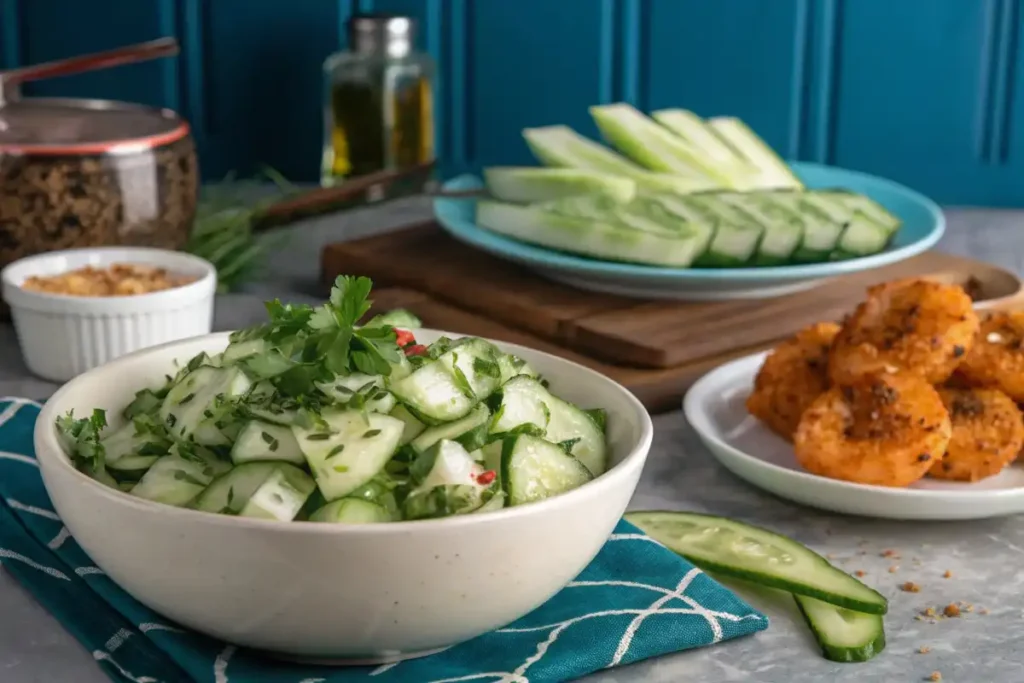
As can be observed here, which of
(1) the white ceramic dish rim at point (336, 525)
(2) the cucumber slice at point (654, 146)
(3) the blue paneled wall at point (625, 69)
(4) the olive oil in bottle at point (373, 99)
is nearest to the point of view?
(1) the white ceramic dish rim at point (336, 525)

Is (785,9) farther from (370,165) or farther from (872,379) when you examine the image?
(872,379)

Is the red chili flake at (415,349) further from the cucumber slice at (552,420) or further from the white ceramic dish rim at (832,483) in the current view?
the white ceramic dish rim at (832,483)

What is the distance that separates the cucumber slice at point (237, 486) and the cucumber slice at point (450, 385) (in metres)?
0.10

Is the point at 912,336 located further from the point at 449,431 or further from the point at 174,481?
the point at 174,481

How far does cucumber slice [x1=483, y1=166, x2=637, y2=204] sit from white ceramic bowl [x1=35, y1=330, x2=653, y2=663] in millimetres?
1128

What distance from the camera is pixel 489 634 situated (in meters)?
1.03

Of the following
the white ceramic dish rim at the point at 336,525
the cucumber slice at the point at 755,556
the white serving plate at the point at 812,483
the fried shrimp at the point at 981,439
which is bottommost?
the cucumber slice at the point at 755,556

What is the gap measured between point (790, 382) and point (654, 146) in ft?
3.19

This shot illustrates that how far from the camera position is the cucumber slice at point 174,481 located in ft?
3.06

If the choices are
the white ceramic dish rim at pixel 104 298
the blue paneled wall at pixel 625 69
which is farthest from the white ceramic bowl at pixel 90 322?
the blue paneled wall at pixel 625 69

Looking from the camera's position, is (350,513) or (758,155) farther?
(758,155)

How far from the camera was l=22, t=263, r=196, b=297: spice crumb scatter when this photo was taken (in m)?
1.68

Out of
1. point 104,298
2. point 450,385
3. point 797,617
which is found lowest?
point 797,617

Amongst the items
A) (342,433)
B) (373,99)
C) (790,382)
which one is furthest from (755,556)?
(373,99)
